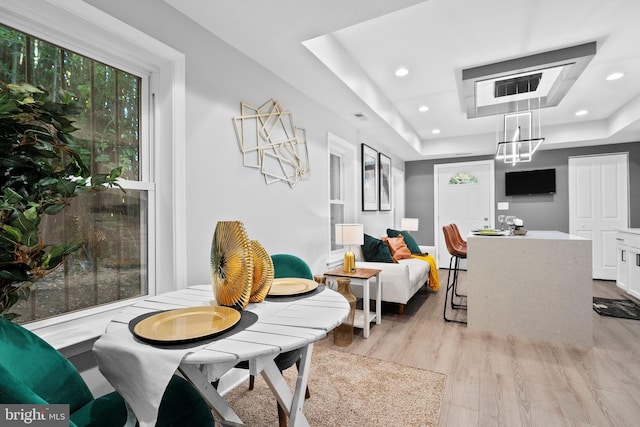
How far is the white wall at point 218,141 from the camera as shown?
1.83m

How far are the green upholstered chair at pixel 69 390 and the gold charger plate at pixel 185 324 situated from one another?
24 centimetres

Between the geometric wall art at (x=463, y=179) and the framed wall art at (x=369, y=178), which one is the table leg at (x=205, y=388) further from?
the geometric wall art at (x=463, y=179)

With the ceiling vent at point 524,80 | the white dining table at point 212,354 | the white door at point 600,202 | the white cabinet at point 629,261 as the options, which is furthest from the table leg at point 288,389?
the white door at point 600,202

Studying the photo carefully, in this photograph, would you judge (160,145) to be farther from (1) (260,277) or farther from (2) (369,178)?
(2) (369,178)

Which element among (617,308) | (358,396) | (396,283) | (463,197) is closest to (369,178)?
(396,283)

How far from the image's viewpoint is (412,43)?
2736 millimetres

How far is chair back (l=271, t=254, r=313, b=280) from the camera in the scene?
6.79ft

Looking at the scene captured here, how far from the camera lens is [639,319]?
3336 mm

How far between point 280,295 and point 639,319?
4.13 m

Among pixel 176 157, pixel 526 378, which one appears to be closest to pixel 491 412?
pixel 526 378

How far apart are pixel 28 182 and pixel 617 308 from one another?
533 cm

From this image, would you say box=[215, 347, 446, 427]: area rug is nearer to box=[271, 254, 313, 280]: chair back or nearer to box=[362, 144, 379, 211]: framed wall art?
box=[271, 254, 313, 280]: chair back

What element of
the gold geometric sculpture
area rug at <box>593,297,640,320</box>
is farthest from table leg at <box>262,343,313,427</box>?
area rug at <box>593,297,640,320</box>

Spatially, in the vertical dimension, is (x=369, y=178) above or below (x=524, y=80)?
below
